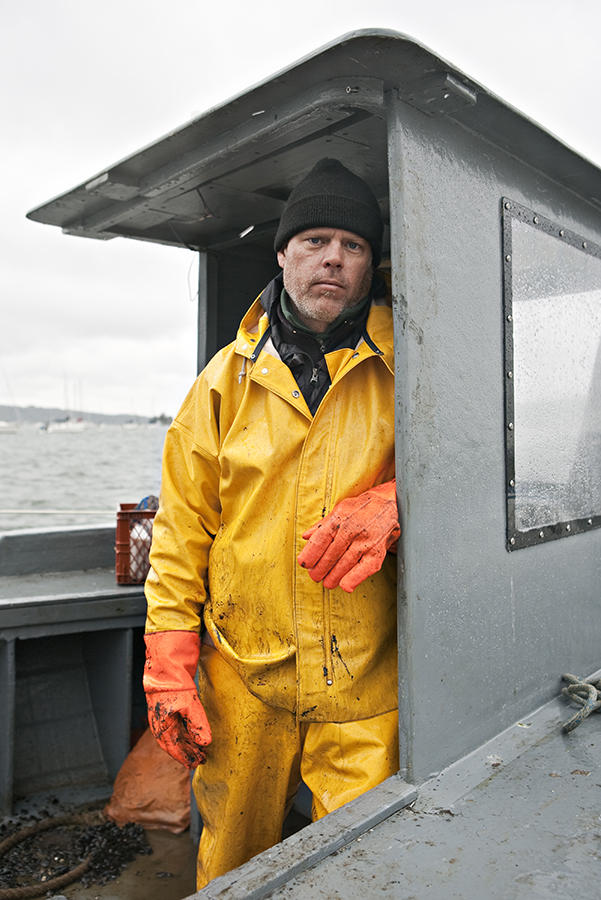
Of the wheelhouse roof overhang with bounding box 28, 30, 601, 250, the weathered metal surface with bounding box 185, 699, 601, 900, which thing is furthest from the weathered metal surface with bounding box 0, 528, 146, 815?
the weathered metal surface with bounding box 185, 699, 601, 900

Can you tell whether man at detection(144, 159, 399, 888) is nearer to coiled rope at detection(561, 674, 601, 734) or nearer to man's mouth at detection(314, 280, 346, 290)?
man's mouth at detection(314, 280, 346, 290)

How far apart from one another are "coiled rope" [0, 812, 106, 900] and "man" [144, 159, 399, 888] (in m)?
0.73

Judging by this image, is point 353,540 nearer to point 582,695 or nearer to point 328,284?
point 328,284

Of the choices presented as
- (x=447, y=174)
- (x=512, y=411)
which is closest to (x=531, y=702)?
(x=512, y=411)

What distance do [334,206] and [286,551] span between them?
37.9 inches

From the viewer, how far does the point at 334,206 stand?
1.90m

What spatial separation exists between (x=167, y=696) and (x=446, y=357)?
1.13 metres

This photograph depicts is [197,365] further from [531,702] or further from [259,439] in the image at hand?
[531,702]

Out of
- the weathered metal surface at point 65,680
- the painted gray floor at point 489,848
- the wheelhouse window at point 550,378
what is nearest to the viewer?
the painted gray floor at point 489,848

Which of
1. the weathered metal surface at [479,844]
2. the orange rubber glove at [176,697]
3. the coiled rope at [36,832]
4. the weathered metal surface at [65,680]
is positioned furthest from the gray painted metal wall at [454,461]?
the weathered metal surface at [65,680]

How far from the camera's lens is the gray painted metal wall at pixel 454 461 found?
5.06ft

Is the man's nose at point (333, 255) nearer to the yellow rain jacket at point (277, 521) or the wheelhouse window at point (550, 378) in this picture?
the yellow rain jacket at point (277, 521)

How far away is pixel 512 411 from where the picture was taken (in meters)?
1.85

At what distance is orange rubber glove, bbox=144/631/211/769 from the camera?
1781 mm
